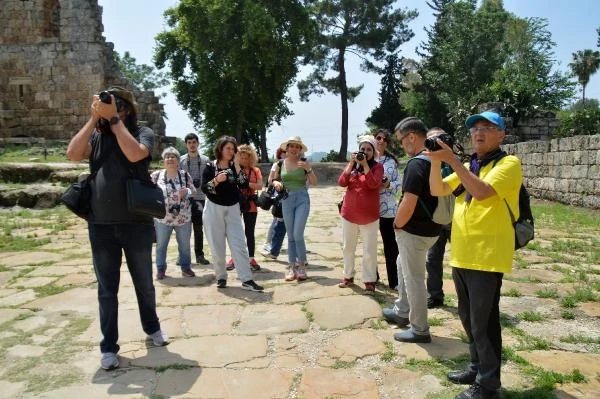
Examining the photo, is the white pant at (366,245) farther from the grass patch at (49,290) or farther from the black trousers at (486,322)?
the grass patch at (49,290)

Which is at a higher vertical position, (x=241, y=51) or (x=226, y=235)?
(x=241, y=51)

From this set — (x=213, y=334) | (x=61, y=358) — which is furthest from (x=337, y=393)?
(x=61, y=358)

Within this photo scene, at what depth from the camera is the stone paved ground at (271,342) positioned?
3.23 m

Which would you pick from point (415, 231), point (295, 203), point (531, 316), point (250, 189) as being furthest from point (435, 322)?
point (250, 189)

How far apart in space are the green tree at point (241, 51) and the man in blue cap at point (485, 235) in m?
20.8

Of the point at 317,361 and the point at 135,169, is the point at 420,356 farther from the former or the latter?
the point at 135,169

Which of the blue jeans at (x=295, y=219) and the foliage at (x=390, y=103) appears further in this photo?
the foliage at (x=390, y=103)

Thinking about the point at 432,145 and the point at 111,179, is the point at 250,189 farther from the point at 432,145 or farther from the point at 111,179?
the point at 432,145

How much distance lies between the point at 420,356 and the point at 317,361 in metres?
0.73

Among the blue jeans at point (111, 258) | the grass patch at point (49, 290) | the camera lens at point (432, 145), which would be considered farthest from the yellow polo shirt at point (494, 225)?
the grass patch at point (49, 290)

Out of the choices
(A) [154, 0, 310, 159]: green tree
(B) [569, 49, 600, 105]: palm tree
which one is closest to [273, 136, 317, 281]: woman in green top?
(A) [154, 0, 310, 159]: green tree

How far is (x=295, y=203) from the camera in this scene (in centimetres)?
603

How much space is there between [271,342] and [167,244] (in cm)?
269

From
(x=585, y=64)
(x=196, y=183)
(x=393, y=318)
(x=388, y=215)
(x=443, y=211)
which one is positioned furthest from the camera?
(x=585, y=64)
